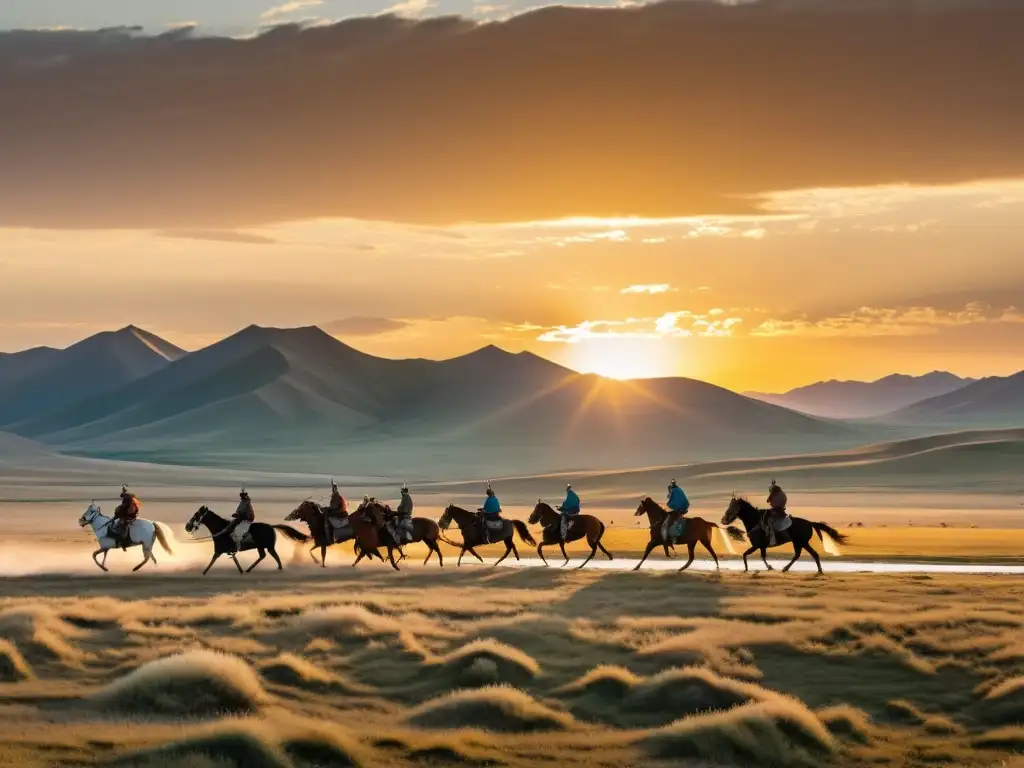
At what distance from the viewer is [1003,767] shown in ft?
65.6

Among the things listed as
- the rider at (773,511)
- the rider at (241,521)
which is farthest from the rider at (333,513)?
the rider at (773,511)

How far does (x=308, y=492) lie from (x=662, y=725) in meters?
121

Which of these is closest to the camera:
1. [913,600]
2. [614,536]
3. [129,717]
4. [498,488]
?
[129,717]

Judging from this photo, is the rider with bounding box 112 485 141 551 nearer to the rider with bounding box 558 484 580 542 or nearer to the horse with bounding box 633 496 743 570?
the rider with bounding box 558 484 580 542

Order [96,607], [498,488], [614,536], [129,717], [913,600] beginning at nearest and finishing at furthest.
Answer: [129,717] < [96,607] < [913,600] < [614,536] < [498,488]

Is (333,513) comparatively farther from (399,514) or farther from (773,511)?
(773,511)

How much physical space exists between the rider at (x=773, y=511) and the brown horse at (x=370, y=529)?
11.6 metres

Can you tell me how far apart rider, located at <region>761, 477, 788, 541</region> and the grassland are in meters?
3.20

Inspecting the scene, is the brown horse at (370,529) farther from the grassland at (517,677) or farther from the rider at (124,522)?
the rider at (124,522)

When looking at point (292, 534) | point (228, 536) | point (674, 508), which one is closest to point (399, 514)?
point (292, 534)

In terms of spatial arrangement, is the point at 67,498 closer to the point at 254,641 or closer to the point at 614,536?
the point at 614,536

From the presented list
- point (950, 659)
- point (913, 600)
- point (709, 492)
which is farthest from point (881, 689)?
point (709, 492)

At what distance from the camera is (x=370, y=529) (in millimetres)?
42688

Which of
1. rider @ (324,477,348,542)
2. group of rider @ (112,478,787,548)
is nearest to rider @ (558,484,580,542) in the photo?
group of rider @ (112,478,787,548)
